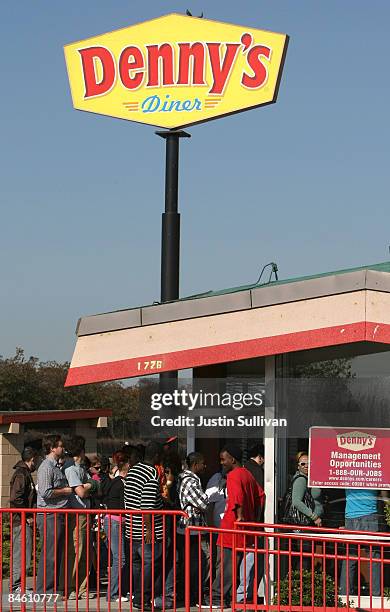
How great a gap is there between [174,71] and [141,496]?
10.5 meters

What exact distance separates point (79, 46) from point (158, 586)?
39.0 feet

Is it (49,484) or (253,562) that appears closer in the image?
(253,562)

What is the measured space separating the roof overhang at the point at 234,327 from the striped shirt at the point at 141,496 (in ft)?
3.76

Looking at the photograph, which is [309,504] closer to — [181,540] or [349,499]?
[349,499]

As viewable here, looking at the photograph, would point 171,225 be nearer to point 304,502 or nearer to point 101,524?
point 101,524

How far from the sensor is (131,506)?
12.2 metres

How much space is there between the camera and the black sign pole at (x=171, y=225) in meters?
19.8

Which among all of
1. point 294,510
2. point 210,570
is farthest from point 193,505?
point 210,570

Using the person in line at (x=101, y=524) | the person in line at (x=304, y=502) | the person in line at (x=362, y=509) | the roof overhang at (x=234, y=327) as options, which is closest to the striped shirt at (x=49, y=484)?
the person in line at (x=101, y=524)

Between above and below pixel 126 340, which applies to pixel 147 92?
above

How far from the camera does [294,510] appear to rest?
12.9m

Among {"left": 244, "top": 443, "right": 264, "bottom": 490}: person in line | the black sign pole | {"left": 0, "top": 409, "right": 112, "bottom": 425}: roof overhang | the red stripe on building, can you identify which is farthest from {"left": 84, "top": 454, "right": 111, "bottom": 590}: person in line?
{"left": 0, "top": 409, "right": 112, "bottom": 425}: roof overhang

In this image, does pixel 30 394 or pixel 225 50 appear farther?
pixel 30 394

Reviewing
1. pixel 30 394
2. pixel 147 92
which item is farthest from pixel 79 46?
pixel 30 394
